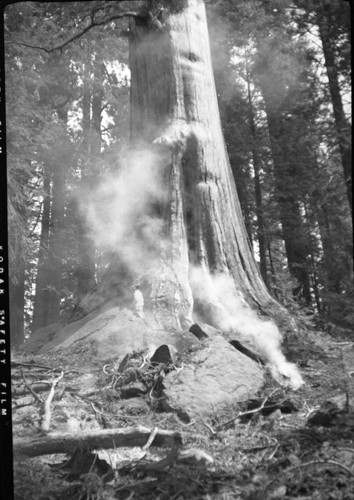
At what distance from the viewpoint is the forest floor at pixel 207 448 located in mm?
2082

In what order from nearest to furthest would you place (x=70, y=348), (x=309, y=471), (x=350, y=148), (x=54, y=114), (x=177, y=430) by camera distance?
(x=309, y=471)
(x=177, y=430)
(x=350, y=148)
(x=54, y=114)
(x=70, y=348)

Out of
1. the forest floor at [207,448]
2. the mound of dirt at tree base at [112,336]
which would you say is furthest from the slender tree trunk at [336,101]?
the mound of dirt at tree base at [112,336]

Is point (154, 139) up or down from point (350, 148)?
up

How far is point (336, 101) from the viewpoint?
112 inches

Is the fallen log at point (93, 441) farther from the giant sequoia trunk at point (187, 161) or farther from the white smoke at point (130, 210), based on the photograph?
the white smoke at point (130, 210)

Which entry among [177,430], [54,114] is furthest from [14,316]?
[54,114]

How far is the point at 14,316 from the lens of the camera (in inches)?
112

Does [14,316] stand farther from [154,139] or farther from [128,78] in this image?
[128,78]

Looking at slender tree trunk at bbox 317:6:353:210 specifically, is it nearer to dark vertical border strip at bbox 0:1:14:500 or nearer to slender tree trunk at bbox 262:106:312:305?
slender tree trunk at bbox 262:106:312:305

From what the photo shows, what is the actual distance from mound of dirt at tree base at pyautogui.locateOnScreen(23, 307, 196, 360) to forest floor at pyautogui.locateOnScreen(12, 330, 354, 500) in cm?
84

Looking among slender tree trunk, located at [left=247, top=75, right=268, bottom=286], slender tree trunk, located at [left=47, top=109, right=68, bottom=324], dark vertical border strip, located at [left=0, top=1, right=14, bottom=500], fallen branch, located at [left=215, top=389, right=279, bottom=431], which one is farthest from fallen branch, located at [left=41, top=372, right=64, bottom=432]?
slender tree trunk, located at [left=247, top=75, right=268, bottom=286]

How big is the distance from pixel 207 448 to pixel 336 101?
2.42 m

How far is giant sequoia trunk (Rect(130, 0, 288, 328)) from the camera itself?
14.5ft

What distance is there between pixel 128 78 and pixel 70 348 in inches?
127
